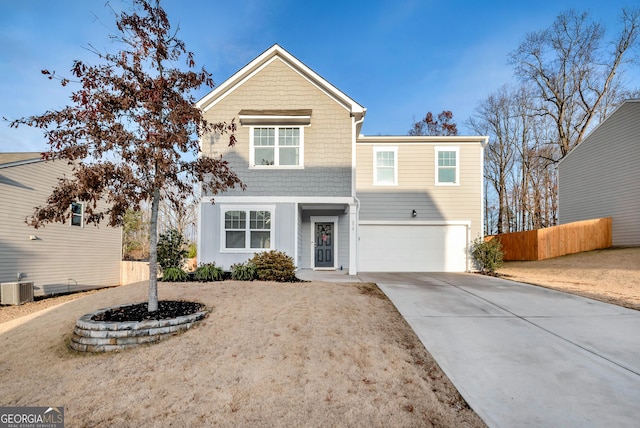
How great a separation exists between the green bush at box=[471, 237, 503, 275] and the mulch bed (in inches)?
448

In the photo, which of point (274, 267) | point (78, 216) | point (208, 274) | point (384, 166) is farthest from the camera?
point (78, 216)

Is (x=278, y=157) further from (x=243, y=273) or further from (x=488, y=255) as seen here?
(x=488, y=255)

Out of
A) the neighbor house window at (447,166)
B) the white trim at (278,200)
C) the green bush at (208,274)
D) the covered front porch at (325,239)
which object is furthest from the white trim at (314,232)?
the neighbor house window at (447,166)

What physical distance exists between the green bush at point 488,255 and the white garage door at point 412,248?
2.07ft

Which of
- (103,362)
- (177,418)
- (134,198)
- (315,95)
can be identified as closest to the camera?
(177,418)

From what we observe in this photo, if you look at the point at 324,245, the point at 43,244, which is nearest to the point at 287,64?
the point at 324,245

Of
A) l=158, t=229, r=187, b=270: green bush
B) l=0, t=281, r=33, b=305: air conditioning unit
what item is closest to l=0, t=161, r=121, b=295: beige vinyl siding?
l=0, t=281, r=33, b=305: air conditioning unit

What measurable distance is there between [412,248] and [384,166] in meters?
3.78

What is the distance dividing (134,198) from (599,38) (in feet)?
109

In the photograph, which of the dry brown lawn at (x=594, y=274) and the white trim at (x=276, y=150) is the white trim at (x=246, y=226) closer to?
the white trim at (x=276, y=150)

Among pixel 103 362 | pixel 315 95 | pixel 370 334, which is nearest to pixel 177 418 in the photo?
pixel 103 362

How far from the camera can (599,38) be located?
82.7 feet

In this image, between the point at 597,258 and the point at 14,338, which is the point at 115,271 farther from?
the point at 597,258

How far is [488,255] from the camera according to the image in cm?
1375
